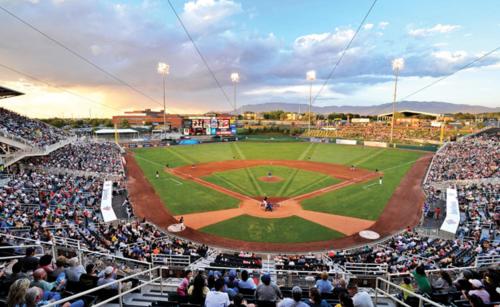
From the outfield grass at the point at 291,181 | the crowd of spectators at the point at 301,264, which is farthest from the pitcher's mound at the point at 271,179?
the crowd of spectators at the point at 301,264

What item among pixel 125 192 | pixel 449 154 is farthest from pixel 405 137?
pixel 125 192

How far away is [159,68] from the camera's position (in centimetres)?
5419

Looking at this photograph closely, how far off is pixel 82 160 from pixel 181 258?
28202mm

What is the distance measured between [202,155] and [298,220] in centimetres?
3383

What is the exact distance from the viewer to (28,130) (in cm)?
3356

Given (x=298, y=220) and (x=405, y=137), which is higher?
(x=405, y=137)

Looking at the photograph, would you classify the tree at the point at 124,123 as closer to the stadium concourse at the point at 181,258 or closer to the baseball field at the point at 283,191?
the baseball field at the point at 283,191

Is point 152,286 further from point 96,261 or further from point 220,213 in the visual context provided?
point 220,213

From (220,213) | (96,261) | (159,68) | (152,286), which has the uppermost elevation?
(159,68)

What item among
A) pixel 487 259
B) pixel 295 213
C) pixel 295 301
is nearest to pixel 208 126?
pixel 295 213

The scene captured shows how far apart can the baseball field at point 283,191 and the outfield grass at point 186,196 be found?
88 mm

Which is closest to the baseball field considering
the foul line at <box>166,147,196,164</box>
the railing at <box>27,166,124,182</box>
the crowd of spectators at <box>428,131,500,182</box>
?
the foul line at <box>166,147,196,164</box>

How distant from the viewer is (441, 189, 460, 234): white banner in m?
17.0

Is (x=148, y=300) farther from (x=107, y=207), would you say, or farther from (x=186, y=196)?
(x=186, y=196)
